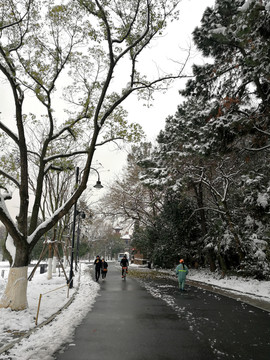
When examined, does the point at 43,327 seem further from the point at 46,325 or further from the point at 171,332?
the point at 171,332

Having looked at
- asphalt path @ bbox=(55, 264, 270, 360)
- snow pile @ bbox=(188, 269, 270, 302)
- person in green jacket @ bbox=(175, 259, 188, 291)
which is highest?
person in green jacket @ bbox=(175, 259, 188, 291)

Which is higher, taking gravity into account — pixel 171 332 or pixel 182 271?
pixel 182 271

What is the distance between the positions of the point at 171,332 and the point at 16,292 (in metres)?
5.00

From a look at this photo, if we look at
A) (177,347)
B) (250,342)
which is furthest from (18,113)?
(250,342)

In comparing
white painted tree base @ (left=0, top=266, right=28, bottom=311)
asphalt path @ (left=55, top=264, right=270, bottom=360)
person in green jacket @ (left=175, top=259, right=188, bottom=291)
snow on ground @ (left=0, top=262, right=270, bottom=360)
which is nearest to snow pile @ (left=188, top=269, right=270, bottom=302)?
snow on ground @ (left=0, top=262, right=270, bottom=360)

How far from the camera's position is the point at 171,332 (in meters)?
6.94

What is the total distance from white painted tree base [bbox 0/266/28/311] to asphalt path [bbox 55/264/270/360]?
7.25 feet

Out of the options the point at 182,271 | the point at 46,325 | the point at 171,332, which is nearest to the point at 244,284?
the point at 182,271

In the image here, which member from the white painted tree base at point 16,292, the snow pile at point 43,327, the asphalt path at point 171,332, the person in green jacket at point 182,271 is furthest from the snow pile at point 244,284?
the white painted tree base at point 16,292

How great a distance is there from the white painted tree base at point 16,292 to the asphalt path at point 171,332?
2208mm

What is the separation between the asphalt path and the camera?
543 centimetres

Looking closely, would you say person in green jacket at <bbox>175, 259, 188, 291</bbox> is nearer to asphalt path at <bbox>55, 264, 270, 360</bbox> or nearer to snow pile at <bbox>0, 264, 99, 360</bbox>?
asphalt path at <bbox>55, 264, 270, 360</bbox>

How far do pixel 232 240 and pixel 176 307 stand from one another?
10115 mm

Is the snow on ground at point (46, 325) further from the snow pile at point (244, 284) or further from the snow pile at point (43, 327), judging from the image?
the snow pile at point (244, 284)
